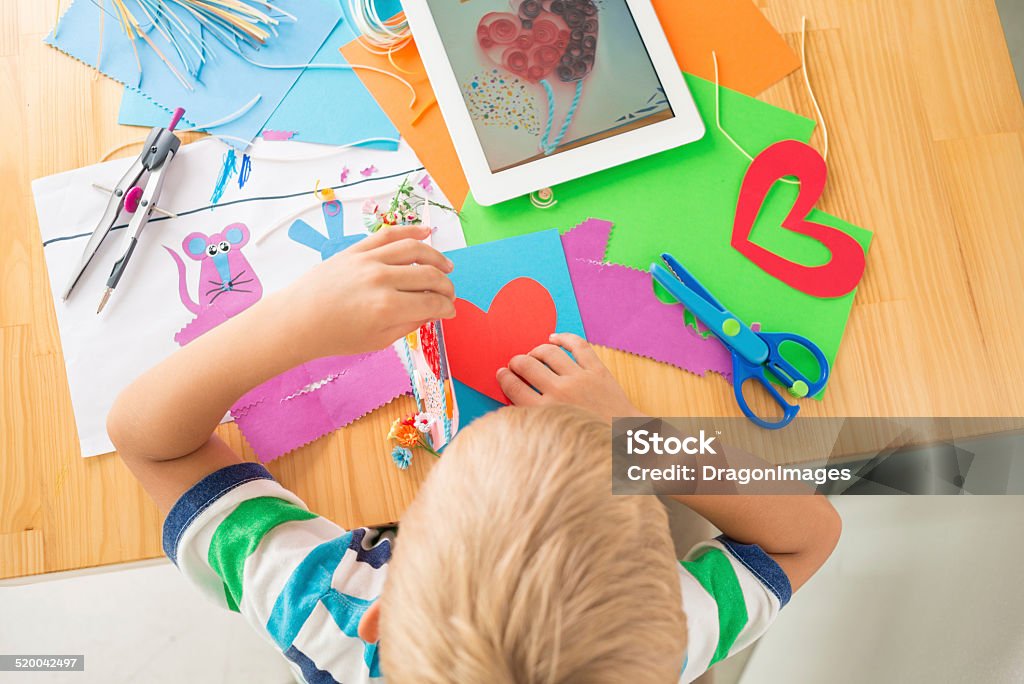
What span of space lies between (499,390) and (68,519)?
15.3 inches

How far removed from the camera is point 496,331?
2.19 feet

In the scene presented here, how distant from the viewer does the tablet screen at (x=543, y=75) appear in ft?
2.30

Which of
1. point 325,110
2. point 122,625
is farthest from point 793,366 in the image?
point 122,625

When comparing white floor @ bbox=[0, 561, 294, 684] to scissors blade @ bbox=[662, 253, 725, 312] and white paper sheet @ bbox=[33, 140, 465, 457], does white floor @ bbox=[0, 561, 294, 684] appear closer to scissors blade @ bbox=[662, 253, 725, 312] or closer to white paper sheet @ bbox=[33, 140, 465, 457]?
white paper sheet @ bbox=[33, 140, 465, 457]

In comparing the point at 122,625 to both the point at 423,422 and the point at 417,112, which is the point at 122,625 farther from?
the point at 417,112

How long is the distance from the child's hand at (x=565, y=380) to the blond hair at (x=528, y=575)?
0.19 meters

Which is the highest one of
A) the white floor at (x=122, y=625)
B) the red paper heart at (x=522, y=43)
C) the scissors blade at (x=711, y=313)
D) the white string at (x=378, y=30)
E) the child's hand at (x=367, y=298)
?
the white string at (x=378, y=30)

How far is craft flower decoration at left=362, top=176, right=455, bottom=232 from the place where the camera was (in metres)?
0.68

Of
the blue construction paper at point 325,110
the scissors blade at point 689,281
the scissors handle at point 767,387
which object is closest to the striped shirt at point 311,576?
the scissors handle at point 767,387

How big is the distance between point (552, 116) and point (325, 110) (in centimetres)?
22

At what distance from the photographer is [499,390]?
660 millimetres

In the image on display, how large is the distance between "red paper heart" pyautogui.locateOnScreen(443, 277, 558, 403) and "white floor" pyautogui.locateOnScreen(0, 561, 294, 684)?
68cm

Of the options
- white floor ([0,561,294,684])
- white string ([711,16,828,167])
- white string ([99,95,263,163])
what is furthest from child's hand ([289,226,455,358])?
white floor ([0,561,294,684])

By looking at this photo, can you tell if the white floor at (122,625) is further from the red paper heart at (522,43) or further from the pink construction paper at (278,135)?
the red paper heart at (522,43)
